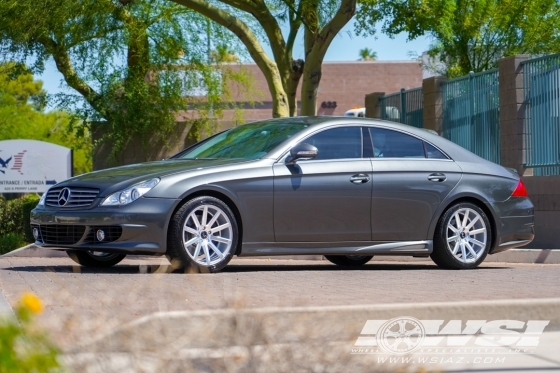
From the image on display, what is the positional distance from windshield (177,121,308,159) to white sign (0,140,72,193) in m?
9.15

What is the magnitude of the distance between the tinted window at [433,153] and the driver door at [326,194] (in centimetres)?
84

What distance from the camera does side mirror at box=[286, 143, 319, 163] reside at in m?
9.84

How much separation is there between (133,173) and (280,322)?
486 centimetres

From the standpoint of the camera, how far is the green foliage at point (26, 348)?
126 inches

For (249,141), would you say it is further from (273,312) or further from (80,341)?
(80,341)

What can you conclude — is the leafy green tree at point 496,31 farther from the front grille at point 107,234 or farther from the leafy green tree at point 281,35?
the front grille at point 107,234

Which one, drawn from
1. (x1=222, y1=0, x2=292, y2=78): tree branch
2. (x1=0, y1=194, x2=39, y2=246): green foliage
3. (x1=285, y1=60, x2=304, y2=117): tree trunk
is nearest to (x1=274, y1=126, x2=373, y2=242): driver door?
(x1=222, y1=0, x2=292, y2=78): tree branch

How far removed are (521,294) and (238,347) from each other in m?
4.11

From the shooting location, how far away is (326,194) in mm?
10109

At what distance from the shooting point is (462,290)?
7.99m

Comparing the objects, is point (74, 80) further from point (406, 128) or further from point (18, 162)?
point (406, 128)

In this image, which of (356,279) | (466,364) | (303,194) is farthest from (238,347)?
(303,194)

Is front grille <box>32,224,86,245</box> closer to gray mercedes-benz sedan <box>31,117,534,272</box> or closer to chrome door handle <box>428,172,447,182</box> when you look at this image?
gray mercedes-benz sedan <box>31,117,534,272</box>

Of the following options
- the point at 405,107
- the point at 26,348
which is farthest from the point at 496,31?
the point at 26,348
